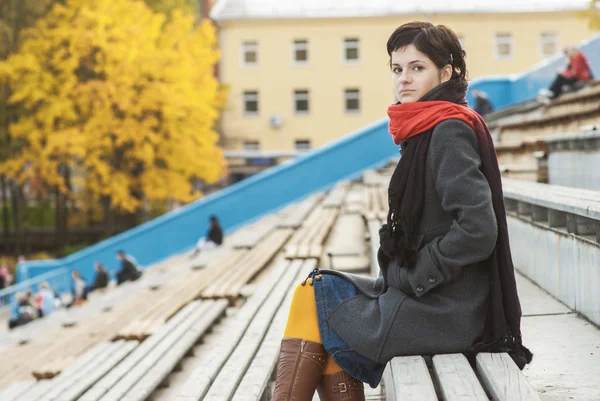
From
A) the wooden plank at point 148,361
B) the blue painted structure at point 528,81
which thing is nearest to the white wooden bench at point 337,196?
the blue painted structure at point 528,81

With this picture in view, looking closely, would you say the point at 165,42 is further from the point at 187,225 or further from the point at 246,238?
the point at 246,238

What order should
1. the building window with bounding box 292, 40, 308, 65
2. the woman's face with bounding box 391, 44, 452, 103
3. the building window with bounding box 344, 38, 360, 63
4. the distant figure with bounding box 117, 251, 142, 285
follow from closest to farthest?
1. the woman's face with bounding box 391, 44, 452, 103
2. the distant figure with bounding box 117, 251, 142, 285
3. the building window with bounding box 344, 38, 360, 63
4. the building window with bounding box 292, 40, 308, 65

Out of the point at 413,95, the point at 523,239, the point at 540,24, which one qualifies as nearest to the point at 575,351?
the point at 413,95

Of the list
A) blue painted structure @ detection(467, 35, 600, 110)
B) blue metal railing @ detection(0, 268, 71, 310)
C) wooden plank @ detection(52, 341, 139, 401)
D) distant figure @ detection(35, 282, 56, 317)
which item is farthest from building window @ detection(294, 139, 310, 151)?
wooden plank @ detection(52, 341, 139, 401)

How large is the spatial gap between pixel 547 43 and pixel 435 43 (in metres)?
40.6

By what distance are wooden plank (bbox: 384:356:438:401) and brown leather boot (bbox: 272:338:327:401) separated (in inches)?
10.4

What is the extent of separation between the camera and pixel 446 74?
3.12m

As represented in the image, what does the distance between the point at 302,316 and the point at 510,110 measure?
51.2ft

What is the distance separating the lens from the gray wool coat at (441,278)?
2859 millimetres

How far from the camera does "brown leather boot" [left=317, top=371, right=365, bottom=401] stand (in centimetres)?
304

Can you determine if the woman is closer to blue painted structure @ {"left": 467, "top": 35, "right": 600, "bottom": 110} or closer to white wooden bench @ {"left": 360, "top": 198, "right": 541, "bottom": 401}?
white wooden bench @ {"left": 360, "top": 198, "right": 541, "bottom": 401}

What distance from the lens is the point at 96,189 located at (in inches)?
976

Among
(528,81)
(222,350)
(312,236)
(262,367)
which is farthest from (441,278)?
(528,81)

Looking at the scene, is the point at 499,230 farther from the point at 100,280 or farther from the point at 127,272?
the point at 100,280
